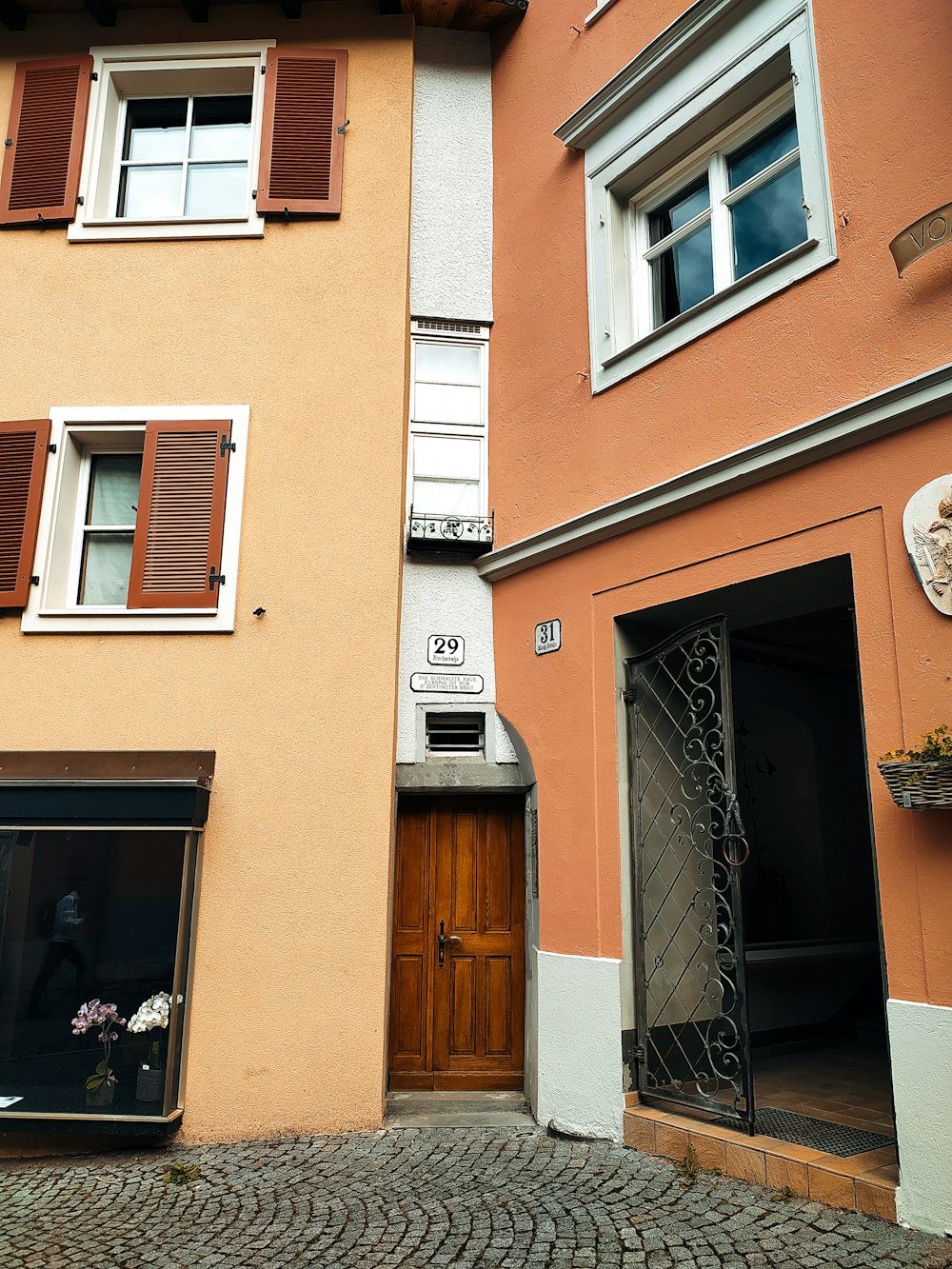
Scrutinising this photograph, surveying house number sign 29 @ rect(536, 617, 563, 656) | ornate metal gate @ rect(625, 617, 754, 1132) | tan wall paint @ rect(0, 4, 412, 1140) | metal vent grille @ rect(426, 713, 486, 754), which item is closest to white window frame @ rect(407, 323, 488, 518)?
tan wall paint @ rect(0, 4, 412, 1140)

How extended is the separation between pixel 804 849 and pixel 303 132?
7.07 meters

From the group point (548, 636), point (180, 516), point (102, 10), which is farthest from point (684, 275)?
point (102, 10)

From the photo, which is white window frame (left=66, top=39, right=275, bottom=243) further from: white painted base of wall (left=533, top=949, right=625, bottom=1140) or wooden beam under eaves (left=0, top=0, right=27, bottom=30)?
white painted base of wall (left=533, top=949, right=625, bottom=1140)

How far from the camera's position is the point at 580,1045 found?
617cm

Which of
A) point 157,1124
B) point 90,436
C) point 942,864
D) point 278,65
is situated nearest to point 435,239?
point 278,65

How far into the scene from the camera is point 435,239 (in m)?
8.17

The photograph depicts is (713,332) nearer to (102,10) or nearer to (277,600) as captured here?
(277,600)

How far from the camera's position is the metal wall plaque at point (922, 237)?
14.8 feet

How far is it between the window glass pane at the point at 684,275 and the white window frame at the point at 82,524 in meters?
3.13

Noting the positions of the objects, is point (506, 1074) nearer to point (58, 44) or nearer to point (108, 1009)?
point (108, 1009)

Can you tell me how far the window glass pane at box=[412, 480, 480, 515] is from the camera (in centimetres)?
774

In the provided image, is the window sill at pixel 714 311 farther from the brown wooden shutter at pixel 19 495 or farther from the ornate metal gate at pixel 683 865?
the brown wooden shutter at pixel 19 495

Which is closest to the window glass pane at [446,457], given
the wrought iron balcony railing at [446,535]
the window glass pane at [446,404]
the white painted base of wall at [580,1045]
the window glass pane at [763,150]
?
the window glass pane at [446,404]

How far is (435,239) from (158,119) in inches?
104
